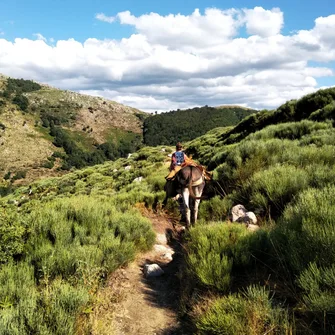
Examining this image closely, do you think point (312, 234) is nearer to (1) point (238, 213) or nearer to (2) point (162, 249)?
(1) point (238, 213)

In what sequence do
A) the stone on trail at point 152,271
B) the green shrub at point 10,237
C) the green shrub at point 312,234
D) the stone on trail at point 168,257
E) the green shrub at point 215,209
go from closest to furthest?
the green shrub at point 312,234 → the green shrub at point 10,237 → the stone on trail at point 152,271 → the stone on trail at point 168,257 → the green shrub at point 215,209

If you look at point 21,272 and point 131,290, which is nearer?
point 21,272

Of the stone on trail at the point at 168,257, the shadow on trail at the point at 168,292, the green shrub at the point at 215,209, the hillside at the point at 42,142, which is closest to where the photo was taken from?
the shadow on trail at the point at 168,292

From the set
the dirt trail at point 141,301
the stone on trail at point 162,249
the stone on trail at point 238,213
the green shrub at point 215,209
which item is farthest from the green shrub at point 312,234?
the stone on trail at point 162,249

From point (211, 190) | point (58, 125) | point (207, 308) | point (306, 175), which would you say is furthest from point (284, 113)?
point (58, 125)

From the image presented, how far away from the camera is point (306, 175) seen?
677cm

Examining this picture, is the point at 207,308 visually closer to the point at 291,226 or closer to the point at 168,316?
the point at 168,316

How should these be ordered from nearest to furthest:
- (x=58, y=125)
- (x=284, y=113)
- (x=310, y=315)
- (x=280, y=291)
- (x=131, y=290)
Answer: (x=310, y=315), (x=280, y=291), (x=131, y=290), (x=284, y=113), (x=58, y=125)

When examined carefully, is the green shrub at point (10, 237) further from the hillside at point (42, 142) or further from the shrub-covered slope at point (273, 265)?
the hillside at point (42, 142)

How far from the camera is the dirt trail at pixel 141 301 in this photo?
4.21 meters

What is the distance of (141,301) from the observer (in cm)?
507

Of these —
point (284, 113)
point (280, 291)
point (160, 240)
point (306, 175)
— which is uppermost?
point (284, 113)

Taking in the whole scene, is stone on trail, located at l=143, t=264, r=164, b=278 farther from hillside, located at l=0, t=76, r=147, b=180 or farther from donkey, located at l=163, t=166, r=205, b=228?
hillside, located at l=0, t=76, r=147, b=180

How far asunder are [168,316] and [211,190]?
256 inches
